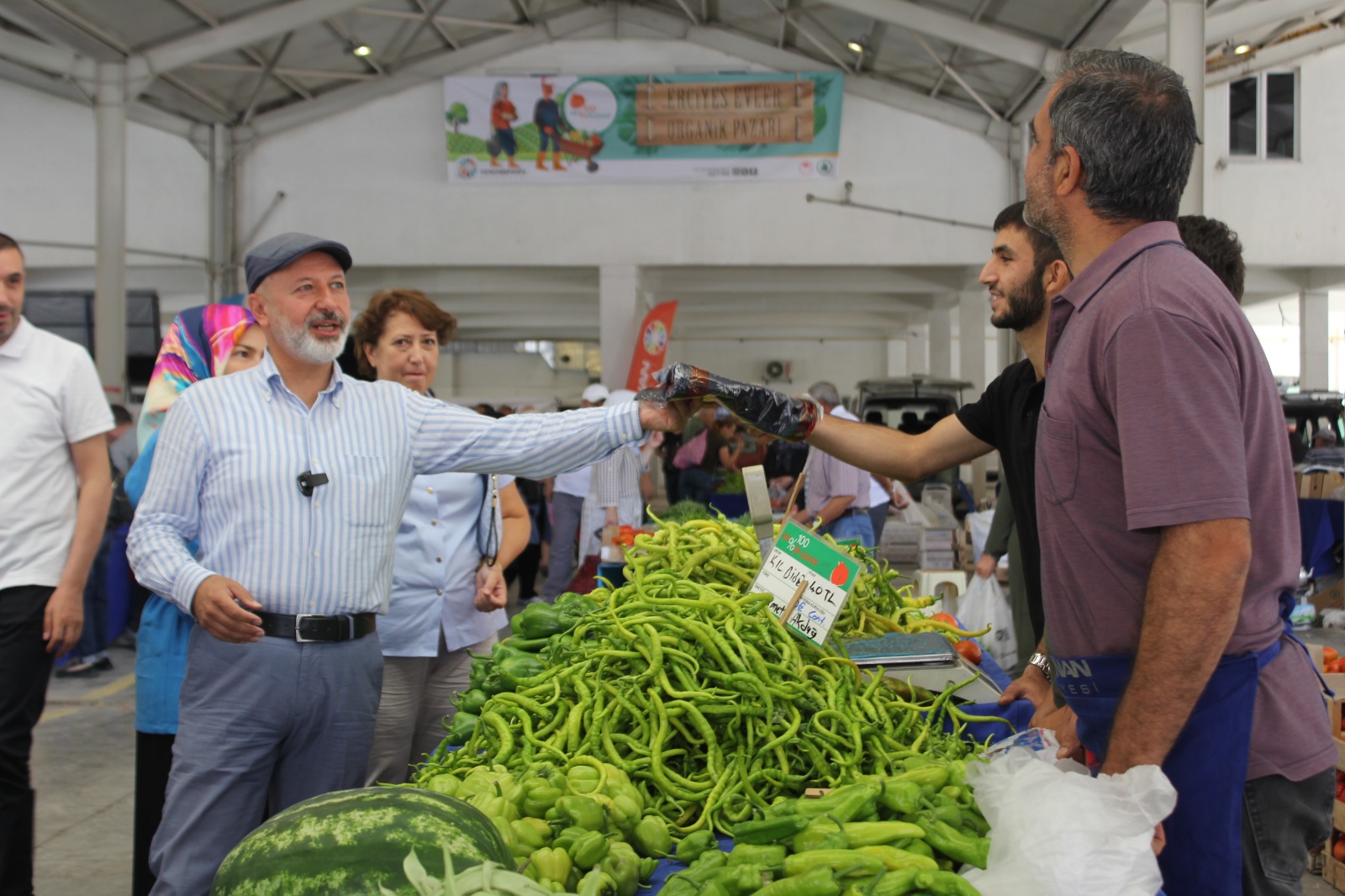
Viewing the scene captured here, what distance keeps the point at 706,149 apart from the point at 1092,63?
556 inches

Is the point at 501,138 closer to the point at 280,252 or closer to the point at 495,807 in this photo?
the point at 280,252

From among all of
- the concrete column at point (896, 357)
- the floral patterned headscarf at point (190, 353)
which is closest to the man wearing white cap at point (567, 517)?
the floral patterned headscarf at point (190, 353)

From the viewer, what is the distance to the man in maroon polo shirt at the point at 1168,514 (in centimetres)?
158

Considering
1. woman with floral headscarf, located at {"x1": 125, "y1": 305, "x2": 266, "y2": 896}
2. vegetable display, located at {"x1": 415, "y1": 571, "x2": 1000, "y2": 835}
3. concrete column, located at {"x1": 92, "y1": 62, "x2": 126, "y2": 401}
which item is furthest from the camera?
concrete column, located at {"x1": 92, "y1": 62, "x2": 126, "y2": 401}

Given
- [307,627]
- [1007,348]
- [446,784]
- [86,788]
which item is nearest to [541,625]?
[307,627]

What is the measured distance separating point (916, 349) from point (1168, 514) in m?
26.0

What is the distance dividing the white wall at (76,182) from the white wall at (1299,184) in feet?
48.0

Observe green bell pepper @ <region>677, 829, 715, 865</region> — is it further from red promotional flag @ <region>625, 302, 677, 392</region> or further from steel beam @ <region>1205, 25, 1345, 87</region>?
steel beam @ <region>1205, 25, 1345, 87</region>

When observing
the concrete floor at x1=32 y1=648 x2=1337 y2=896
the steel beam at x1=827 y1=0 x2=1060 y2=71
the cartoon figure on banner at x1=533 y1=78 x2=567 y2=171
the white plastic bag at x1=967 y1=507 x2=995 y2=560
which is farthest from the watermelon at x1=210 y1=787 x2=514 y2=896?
the cartoon figure on banner at x1=533 y1=78 x2=567 y2=171

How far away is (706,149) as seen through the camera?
15.4m

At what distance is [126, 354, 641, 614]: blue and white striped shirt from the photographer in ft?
7.84

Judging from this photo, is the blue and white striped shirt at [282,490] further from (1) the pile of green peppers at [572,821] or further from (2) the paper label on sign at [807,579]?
(1) the pile of green peppers at [572,821]

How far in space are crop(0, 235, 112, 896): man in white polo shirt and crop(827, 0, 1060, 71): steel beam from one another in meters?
10.8

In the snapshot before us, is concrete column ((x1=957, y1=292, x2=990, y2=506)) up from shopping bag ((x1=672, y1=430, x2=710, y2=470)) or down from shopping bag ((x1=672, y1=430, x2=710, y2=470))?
up
